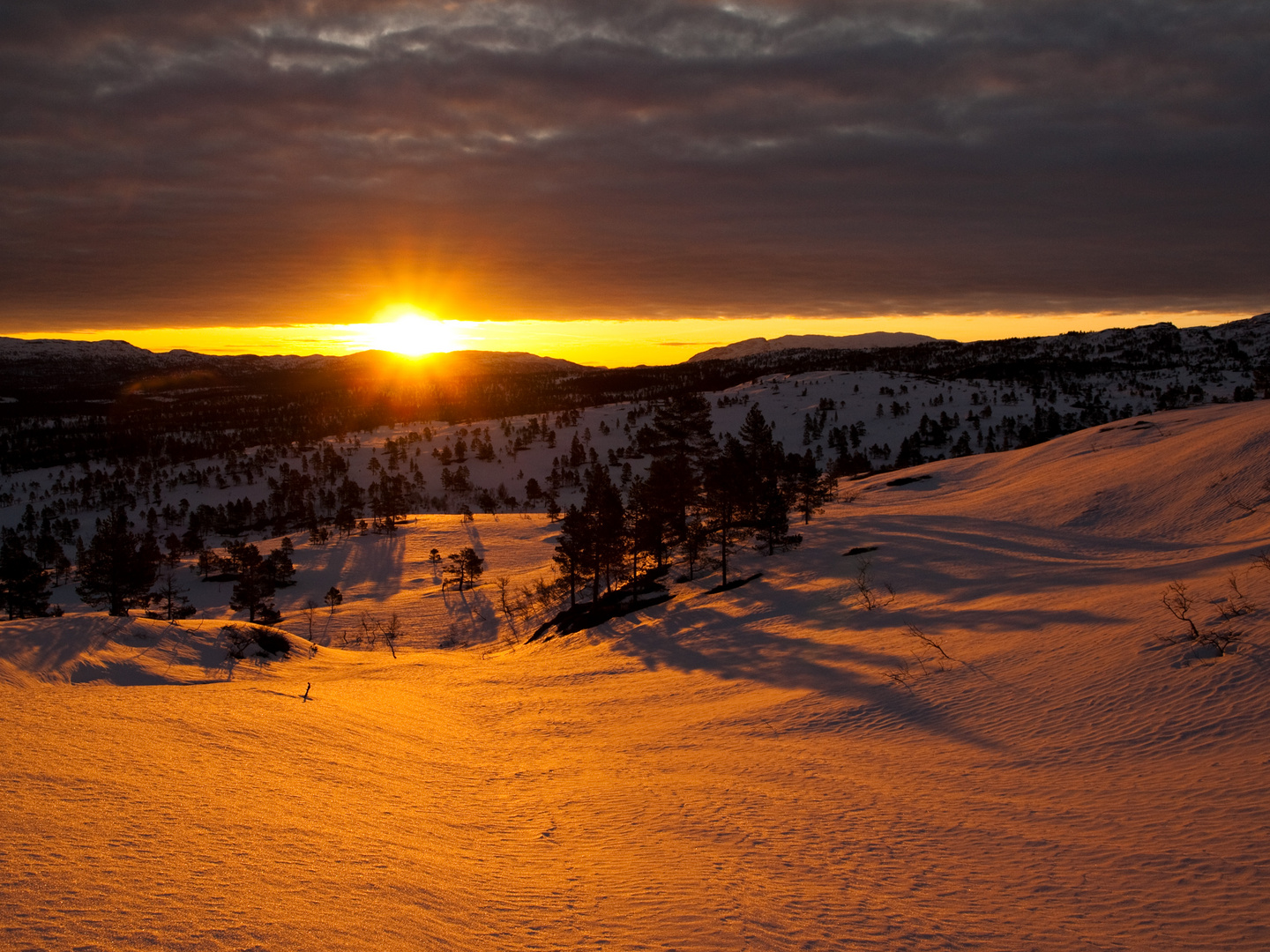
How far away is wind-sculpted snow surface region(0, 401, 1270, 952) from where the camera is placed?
605cm

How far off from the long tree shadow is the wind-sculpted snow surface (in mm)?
148

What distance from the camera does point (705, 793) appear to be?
1038 centimetres

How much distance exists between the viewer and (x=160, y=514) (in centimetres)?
17512

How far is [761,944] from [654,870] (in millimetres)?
1834

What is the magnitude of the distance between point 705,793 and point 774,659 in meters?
10.9

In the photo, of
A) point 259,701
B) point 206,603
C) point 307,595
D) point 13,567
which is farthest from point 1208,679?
point 206,603

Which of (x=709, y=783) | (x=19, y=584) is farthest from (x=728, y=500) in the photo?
(x=19, y=584)

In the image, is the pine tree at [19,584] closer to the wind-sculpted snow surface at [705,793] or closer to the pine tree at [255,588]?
the pine tree at [255,588]

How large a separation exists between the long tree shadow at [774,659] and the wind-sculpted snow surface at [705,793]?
15cm

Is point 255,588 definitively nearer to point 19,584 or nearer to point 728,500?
point 19,584

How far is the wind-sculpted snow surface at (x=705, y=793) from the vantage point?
6.05 metres

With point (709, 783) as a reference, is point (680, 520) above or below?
above

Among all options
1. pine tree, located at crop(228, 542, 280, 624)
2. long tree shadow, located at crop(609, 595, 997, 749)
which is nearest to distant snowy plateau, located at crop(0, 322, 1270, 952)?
long tree shadow, located at crop(609, 595, 997, 749)

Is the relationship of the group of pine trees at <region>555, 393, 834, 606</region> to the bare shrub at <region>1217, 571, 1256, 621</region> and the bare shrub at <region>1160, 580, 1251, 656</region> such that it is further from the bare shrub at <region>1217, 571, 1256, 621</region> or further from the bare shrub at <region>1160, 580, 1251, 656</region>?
the bare shrub at <region>1217, 571, 1256, 621</region>
